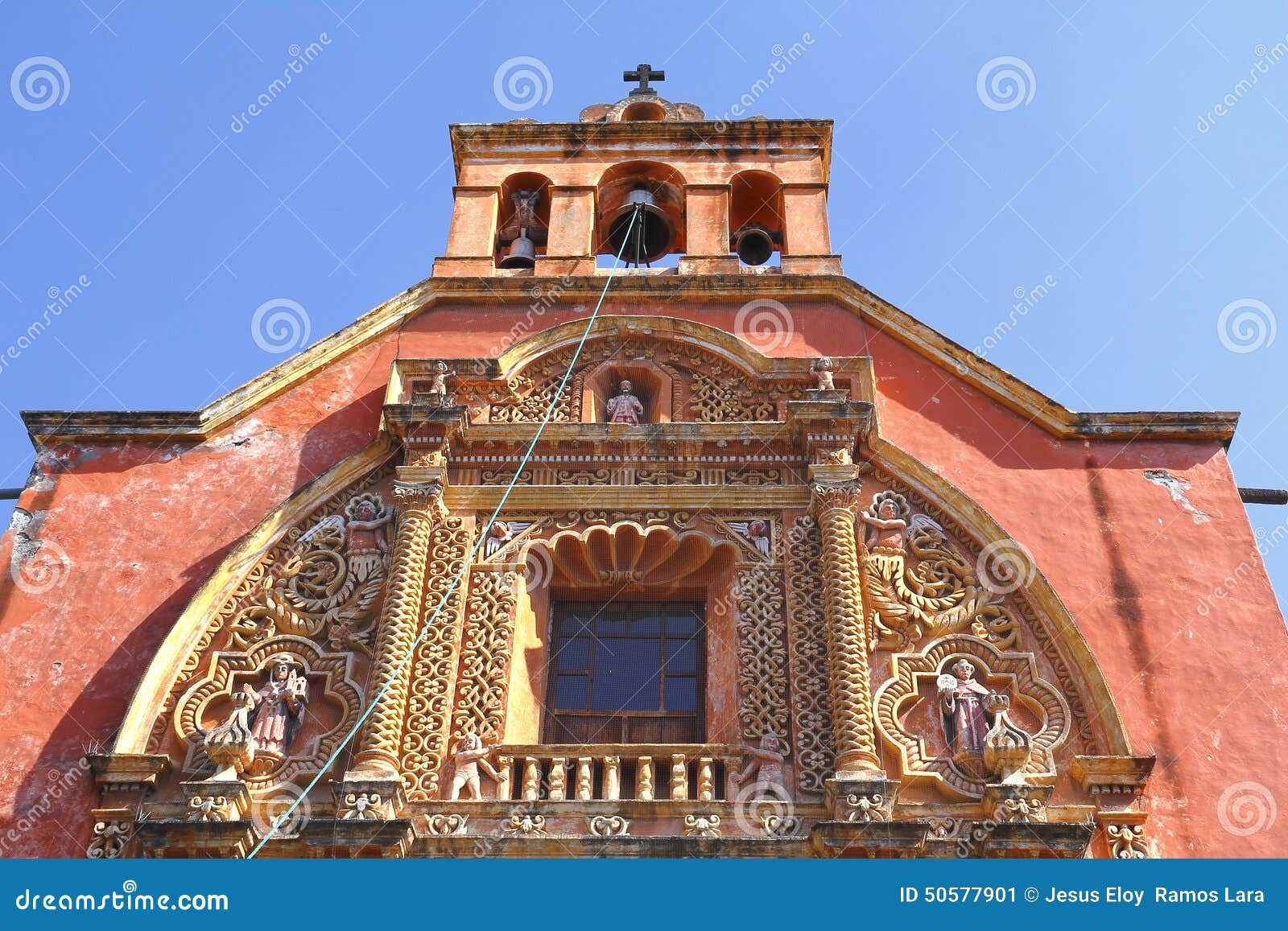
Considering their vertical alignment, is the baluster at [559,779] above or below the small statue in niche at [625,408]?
below

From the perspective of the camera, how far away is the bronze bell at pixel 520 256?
1614 cm

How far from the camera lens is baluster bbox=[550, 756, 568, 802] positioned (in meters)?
11.2

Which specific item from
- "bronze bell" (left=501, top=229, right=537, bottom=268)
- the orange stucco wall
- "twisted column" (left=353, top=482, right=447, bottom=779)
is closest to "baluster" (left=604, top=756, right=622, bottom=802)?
"twisted column" (left=353, top=482, right=447, bottom=779)

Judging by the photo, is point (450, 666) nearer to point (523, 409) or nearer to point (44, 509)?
point (523, 409)

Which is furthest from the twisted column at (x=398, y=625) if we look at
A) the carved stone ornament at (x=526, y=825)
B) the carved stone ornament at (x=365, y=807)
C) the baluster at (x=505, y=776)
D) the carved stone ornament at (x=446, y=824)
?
the carved stone ornament at (x=526, y=825)

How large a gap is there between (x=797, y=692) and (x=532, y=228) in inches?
258

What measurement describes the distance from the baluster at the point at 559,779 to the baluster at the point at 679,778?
0.73 meters

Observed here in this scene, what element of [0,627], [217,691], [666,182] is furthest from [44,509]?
[666,182]

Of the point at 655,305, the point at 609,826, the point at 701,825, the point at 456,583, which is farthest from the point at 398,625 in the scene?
the point at 655,305

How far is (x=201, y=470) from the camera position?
44.4 feet

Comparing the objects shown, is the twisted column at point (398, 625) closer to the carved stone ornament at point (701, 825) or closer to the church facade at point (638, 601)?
the church facade at point (638, 601)

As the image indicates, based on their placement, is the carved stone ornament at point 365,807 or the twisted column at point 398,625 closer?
the carved stone ornament at point 365,807

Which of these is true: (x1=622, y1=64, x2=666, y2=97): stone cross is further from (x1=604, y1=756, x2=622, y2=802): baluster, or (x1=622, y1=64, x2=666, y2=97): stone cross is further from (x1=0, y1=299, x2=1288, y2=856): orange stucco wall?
(x1=604, y1=756, x2=622, y2=802): baluster

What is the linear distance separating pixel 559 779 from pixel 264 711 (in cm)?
217
